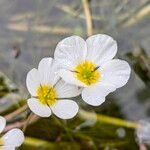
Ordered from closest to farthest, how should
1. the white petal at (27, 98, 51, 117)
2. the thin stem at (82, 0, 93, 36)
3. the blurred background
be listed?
1. the white petal at (27, 98, 51, 117)
2. the blurred background
3. the thin stem at (82, 0, 93, 36)

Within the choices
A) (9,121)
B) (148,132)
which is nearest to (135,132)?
(148,132)

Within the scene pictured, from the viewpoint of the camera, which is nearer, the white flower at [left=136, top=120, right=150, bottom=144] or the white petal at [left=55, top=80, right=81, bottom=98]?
the white petal at [left=55, top=80, right=81, bottom=98]

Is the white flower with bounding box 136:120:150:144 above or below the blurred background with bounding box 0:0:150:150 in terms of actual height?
below

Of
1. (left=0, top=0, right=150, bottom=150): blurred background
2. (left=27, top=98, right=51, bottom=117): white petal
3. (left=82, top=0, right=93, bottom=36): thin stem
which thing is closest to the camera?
(left=27, top=98, right=51, bottom=117): white petal

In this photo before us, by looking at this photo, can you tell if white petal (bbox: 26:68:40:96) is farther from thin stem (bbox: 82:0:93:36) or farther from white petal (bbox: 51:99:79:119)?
thin stem (bbox: 82:0:93:36)

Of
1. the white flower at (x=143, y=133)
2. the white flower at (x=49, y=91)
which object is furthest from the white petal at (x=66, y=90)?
the white flower at (x=143, y=133)

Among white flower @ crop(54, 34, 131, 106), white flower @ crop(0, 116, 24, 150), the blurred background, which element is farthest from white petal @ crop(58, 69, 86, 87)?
the blurred background
